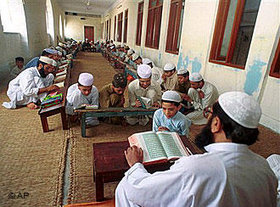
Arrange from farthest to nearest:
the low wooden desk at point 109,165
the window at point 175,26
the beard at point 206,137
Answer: the window at point 175,26 < the low wooden desk at point 109,165 < the beard at point 206,137

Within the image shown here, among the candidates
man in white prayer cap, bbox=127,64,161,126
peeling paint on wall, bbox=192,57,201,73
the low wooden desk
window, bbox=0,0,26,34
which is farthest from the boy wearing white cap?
window, bbox=0,0,26,34

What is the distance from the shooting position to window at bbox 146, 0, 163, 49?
24.8 feet

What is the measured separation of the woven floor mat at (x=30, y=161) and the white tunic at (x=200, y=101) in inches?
92.7

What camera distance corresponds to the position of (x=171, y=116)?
7.71 feet

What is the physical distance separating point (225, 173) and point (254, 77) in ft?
9.98

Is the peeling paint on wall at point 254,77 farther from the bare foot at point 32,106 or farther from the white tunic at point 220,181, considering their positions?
the bare foot at point 32,106

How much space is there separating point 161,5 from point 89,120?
5971 millimetres

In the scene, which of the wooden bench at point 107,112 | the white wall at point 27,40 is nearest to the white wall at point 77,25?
the white wall at point 27,40

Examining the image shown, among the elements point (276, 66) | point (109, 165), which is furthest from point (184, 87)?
point (109, 165)

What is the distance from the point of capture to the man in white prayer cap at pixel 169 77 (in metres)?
4.45

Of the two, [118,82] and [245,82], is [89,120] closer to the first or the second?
[118,82]

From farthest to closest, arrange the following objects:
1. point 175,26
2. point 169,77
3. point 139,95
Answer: point 175,26
point 169,77
point 139,95

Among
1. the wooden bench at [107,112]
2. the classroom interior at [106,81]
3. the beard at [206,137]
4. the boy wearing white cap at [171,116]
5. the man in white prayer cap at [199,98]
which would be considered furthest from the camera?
the man in white prayer cap at [199,98]

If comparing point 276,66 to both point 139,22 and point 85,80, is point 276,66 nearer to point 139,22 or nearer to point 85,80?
point 85,80
